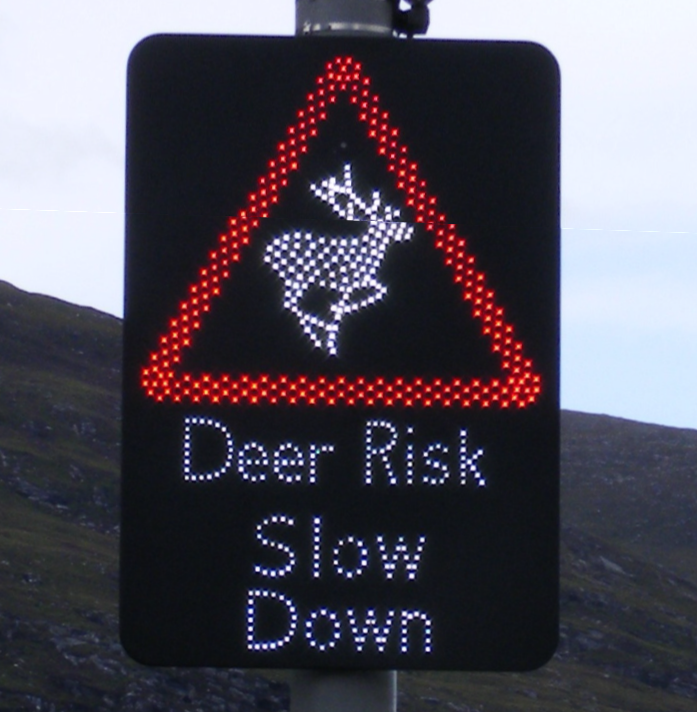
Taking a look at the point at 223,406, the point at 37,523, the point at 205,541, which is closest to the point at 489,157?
the point at 223,406

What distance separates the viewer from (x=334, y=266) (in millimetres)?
4656

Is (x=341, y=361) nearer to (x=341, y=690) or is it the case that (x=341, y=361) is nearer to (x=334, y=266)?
(x=334, y=266)

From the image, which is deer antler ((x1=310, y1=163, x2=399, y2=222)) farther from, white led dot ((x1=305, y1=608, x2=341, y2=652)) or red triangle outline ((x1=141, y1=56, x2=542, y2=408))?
white led dot ((x1=305, y1=608, x2=341, y2=652))

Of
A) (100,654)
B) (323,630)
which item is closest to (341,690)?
(323,630)

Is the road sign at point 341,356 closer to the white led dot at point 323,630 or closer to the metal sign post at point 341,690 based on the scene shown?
the white led dot at point 323,630

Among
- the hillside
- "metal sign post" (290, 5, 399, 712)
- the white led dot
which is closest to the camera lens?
the white led dot

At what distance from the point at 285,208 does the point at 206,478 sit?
29.1 inches

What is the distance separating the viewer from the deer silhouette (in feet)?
15.3

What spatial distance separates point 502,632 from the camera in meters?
4.64

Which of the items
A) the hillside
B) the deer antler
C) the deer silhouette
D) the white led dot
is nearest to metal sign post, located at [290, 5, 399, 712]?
the white led dot

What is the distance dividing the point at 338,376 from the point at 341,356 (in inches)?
2.1

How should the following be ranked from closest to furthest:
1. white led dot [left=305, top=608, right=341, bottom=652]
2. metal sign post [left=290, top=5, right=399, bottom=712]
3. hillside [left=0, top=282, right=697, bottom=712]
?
white led dot [left=305, top=608, right=341, bottom=652] < metal sign post [left=290, top=5, right=399, bottom=712] < hillside [left=0, top=282, right=697, bottom=712]

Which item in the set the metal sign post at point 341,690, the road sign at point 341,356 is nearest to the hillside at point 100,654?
the metal sign post at point 341,690

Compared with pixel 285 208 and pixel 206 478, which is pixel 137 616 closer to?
pixel 206 478
